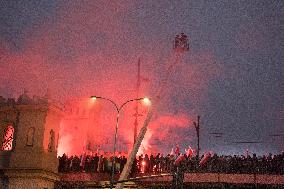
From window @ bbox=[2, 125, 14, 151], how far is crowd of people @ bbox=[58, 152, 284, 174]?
5129 mm

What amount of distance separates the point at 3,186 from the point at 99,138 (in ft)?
84.4

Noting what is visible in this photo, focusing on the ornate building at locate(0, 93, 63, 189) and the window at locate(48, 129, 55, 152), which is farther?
the window at locate(48, 129, 55, 152)

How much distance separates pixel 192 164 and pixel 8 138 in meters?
17.1

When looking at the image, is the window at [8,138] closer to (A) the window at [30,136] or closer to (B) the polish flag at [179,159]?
(A) the window at [30,136]

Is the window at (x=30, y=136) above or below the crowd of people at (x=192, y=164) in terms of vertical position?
above

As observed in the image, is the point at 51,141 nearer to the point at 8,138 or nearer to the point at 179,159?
the point at 8,138

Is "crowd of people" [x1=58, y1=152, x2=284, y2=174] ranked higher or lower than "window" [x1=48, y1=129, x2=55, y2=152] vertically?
lower

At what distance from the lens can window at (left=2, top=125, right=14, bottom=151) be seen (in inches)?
1435

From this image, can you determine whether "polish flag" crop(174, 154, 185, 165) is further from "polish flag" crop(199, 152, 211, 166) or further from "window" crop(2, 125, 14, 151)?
"window" crop(2, 125, 14, 151)

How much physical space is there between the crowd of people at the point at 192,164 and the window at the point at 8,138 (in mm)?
5129

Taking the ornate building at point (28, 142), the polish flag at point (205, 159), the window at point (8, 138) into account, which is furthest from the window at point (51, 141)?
the polish flag at point (205, 159)

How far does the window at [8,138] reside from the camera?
36.4m

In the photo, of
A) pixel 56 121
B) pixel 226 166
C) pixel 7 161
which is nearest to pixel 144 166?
pixel 226 166

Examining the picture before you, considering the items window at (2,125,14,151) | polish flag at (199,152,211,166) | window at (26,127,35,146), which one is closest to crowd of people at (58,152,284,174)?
polish flag at (199,152,211,166)
